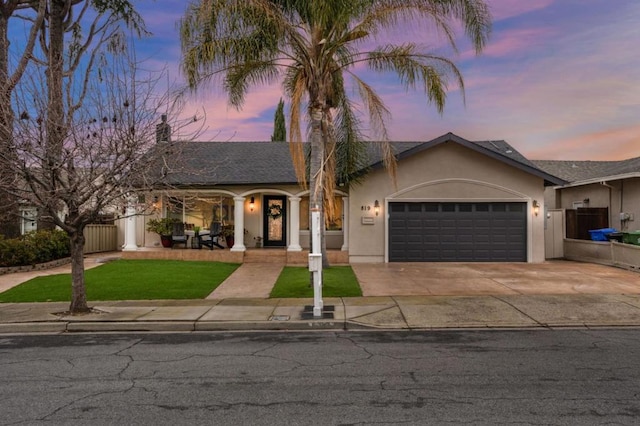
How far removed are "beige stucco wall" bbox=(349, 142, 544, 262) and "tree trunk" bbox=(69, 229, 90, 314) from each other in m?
10.5

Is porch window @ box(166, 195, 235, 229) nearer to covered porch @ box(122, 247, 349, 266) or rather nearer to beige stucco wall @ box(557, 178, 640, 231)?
covered porch @ box(122, 247, 349, 266)

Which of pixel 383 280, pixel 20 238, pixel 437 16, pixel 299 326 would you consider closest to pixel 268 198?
pixel 383 280

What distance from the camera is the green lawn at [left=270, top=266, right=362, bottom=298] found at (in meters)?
11.5

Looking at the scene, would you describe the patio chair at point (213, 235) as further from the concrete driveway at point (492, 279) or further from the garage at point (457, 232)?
the garage at point (457, 232)

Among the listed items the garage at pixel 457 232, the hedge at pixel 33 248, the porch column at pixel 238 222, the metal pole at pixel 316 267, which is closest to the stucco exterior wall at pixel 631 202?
the garage at pixel 457 232

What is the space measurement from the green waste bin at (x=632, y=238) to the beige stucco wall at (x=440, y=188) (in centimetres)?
274

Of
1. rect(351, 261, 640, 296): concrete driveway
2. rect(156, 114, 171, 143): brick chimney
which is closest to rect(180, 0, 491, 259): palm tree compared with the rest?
rect(156, 114, 171, 143): brick chimney

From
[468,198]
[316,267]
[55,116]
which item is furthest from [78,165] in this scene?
[468,198]

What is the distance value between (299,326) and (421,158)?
37.3 feet

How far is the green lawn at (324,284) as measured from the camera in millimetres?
11500

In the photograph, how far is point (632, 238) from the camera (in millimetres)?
16203

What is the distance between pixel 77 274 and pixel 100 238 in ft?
41.1

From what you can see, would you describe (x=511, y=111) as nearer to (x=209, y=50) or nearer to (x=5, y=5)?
(x=209, y=50)

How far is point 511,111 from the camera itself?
2003 cm
